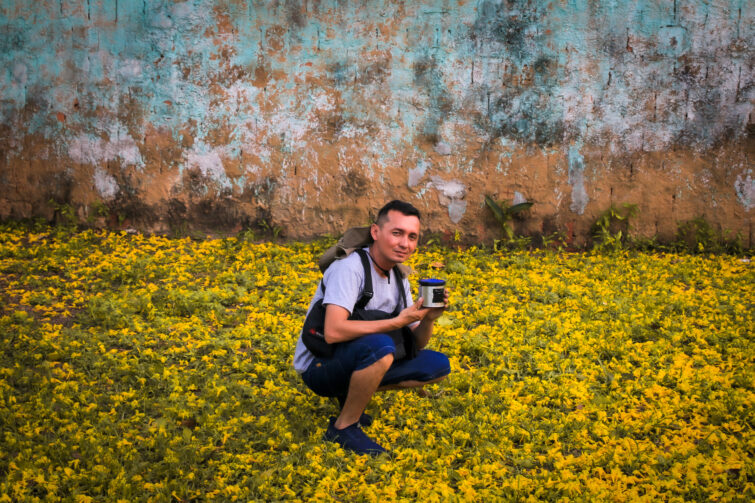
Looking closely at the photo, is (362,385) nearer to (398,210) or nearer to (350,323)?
(350,323)

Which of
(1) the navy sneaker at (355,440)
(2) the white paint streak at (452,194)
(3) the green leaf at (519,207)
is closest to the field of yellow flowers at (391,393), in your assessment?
(1) the navy sneaker at (355,440)

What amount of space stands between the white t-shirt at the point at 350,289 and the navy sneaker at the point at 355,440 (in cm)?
44

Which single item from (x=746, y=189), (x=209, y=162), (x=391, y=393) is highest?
(x=209, y=162)

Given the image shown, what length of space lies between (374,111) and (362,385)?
540cm

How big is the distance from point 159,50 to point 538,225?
5555 millimetres

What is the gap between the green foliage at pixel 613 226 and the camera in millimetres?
8023

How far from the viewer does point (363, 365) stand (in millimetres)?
3508

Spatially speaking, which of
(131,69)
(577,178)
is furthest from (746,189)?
(131,69)

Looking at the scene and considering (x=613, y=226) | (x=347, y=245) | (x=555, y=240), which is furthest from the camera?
(x=555, y=240)

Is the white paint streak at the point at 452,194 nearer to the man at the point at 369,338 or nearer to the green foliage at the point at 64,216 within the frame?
the man at the point at 369,338

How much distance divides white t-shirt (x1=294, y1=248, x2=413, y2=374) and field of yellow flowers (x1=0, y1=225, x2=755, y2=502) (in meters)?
0.53

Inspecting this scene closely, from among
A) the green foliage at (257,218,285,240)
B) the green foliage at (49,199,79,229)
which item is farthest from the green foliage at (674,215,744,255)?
the green foliage at (49,199,79,229)

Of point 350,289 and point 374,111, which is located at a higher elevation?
point 374,111

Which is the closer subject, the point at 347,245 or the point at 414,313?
the point at 414,313
